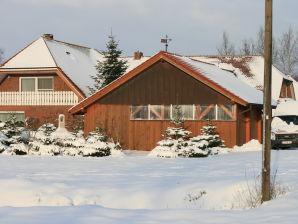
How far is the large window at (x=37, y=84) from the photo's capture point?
Answer: 35500 millimetres

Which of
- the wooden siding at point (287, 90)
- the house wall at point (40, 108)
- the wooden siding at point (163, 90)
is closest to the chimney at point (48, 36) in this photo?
the house wall at point (40, 108)

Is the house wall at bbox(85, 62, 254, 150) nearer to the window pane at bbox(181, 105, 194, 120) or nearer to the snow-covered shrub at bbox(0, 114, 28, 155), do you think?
the window pane at bbox(181, 105, 194, 120)

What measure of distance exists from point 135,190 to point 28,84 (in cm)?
2508

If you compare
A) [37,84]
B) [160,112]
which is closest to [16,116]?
[37,84]

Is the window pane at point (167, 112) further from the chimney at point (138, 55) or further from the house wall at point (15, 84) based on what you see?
the chimney at point (138, 55)

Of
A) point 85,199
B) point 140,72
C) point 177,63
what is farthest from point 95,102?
point 85,199

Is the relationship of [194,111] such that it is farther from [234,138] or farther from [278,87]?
[278,87]

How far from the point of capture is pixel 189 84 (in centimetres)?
2553

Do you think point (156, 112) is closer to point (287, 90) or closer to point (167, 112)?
point (167, 112)

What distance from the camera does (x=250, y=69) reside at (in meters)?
45.0

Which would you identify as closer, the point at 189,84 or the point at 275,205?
the point at 275,205

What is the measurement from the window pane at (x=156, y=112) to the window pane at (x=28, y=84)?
41.2 ft

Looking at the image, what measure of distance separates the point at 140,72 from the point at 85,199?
15.1 meters

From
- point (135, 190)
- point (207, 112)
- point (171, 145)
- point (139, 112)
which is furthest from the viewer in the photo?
point (139, 112)
